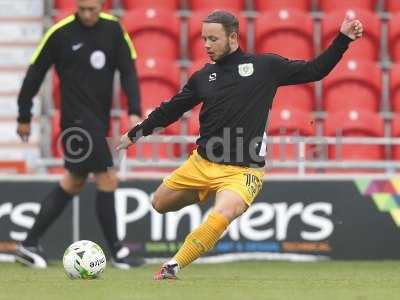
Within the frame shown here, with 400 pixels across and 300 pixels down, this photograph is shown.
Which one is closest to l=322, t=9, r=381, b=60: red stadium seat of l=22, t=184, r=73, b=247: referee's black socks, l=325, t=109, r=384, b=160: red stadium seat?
l=325, t=109, r=384, b=160: red stadium seat

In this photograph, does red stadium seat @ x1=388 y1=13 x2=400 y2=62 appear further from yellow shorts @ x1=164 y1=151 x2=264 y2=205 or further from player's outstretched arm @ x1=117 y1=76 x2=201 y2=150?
yellow shorts @ x1=164 y1=151 x2=264 y2=205

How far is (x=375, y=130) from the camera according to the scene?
11586 mm

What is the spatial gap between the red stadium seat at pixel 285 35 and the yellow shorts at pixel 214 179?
4.92m

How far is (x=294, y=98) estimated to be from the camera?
12.1m

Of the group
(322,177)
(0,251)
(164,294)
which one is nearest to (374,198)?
(322,177)

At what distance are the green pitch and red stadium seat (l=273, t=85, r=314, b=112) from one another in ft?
9.47

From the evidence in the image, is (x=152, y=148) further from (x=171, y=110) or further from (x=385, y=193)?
(x=171, y=110)

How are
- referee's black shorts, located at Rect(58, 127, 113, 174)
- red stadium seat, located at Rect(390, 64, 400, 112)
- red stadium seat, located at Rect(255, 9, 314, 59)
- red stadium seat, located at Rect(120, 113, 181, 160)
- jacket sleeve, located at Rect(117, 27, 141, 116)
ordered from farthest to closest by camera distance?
red stadium seat, located at Rect(255, 9, 314, 59) < red stadium seat, located at Rect(390, 64, 400, 112) < red stadium seat, located at Rect(120, 113, 181, 160) < jacket sleeve, located at Rect(117, 27, 141, 116) < referee's black shorts, located at Rect(58, 127, 113, 174)

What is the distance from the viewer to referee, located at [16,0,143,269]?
9125mm

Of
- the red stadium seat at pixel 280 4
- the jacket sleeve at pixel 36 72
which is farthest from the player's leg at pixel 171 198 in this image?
the red stadium seat at pixel 280 4

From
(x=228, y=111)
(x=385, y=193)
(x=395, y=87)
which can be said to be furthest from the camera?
(x=395, y=87)

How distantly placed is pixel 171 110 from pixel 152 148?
3.74 meters

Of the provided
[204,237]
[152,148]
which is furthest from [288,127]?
[204,237]

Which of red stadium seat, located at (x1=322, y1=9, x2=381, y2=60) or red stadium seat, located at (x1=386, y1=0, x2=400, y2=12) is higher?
red stadium seat, located at (x1=386, y1=0, x2=400, y2=12)
